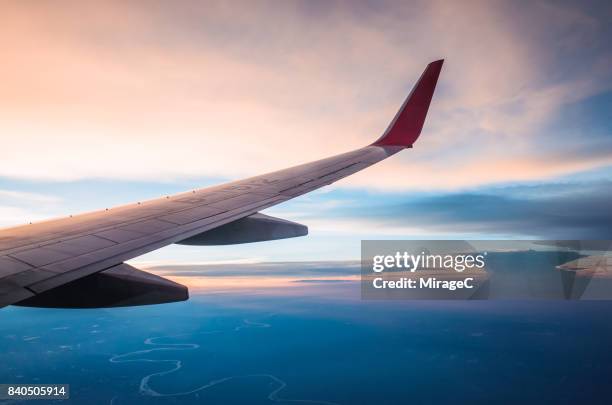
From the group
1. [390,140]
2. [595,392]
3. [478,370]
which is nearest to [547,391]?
[595,392]

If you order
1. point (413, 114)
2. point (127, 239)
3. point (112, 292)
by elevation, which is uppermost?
point (413, 114)

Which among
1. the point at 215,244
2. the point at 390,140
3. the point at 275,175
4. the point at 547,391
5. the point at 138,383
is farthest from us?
the point at 138,383

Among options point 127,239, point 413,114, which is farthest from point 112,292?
point 413,114

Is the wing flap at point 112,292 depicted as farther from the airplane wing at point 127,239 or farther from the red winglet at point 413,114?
the red winglet at point 413,114

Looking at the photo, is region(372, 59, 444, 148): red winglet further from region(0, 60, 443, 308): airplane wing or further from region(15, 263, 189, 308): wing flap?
region(15, 263, 189, 308): wing flap

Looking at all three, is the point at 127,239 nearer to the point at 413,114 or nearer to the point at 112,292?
the point at 112,292

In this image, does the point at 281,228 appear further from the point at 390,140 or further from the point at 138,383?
the point at 138,383
